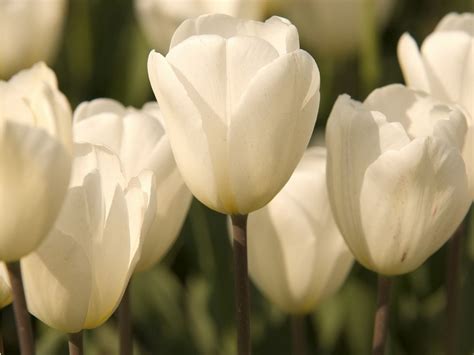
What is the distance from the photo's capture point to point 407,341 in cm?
138

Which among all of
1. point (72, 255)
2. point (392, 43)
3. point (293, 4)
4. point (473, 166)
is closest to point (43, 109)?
point (72, 255)

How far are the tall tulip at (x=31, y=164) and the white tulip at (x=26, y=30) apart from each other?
841mm

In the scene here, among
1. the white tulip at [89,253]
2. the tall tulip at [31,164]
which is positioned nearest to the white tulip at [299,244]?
the white tulip at [89,253]

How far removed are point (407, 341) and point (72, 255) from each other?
71 centimetres

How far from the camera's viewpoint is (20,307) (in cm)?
71

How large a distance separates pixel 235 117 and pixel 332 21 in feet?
3.19

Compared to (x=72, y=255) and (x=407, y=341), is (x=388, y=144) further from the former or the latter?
(x=407, y=341)

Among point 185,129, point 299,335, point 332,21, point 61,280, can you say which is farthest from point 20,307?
point 332,21

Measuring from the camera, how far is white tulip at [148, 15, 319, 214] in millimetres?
772

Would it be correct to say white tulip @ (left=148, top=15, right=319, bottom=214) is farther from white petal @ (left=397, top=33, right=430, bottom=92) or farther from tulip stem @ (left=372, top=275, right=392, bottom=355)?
white petal @ (left=397, top=33, right=430, bottom=92)

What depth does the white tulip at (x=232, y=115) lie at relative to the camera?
2.53 ft

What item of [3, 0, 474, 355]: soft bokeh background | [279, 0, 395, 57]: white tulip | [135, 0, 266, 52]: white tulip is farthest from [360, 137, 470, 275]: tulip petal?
[279, 0, 395, 57]: white tulip

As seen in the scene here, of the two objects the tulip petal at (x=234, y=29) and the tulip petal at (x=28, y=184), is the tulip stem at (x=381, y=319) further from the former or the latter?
the tulip petal at (x=28, y=184)

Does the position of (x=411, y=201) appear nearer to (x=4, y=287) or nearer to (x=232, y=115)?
(x=232, y=115)
